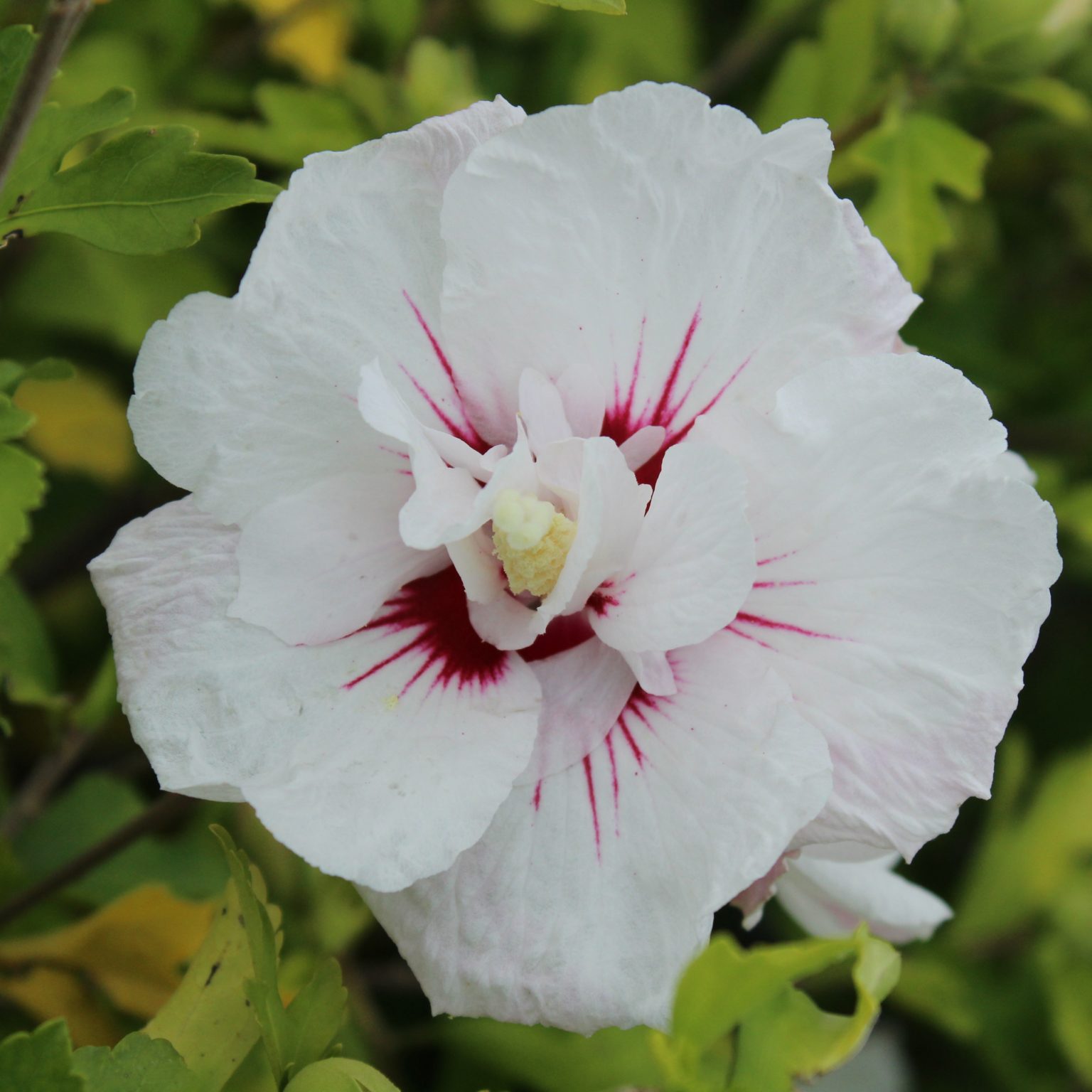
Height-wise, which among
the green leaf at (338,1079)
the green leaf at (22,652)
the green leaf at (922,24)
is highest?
the green leaf at (922,24)

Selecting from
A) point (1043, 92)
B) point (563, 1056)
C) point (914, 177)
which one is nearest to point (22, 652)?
point (563, 1056)

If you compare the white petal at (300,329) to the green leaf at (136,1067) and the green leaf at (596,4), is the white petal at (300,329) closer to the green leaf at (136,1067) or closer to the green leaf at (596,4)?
the green leaf at (596,4)

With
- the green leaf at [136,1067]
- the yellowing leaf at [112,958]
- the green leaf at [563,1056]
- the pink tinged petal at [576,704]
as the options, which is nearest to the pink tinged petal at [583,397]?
the pink tinged petal at [576,704]

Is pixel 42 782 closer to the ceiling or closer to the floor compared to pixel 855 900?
closer to the floor

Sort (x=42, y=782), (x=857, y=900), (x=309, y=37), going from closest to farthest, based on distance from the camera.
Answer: (x=857, y=900) → (x=42, y=782) → (x=309, y=37)

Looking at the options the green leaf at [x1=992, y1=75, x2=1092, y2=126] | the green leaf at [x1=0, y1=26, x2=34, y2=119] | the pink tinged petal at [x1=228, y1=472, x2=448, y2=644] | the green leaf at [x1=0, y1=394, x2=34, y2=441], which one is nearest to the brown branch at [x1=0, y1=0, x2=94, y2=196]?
the green leaf at [x1=0, y1=26, x2=34, y2=119]

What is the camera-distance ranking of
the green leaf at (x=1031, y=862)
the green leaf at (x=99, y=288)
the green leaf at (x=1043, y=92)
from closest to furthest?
the green leaf at (x=1043, y=92) → the green leaf at (x=99, y=288) → the green leaf at (x=1031, y=862)

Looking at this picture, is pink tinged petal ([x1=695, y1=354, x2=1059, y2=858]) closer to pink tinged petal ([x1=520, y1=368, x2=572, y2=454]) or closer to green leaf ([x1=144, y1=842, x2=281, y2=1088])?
pink tinged petal ([x1=520, y1=368, x2=572, y2=454])

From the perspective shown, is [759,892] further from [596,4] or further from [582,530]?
[596,4]
